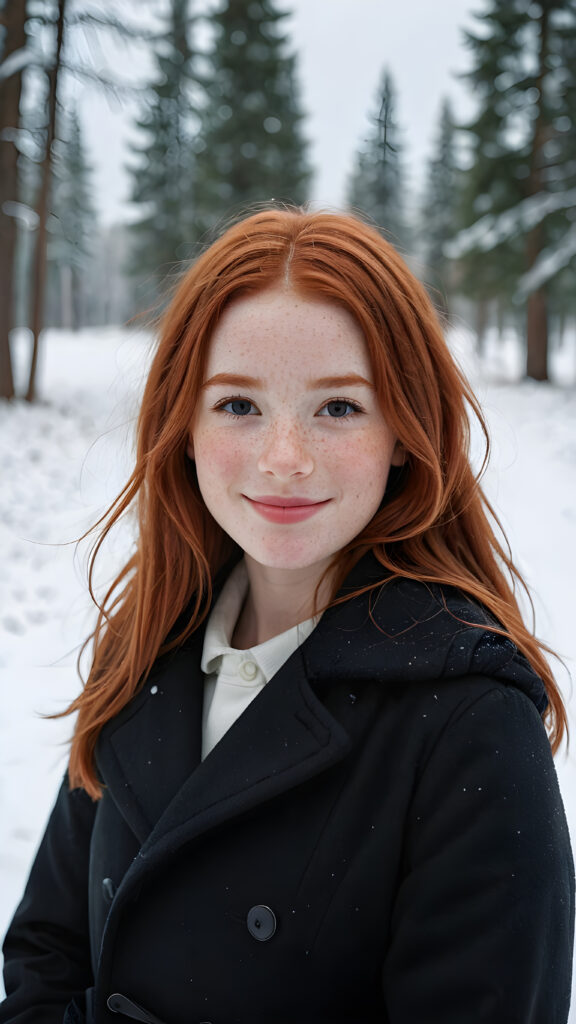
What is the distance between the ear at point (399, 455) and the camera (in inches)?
59.9

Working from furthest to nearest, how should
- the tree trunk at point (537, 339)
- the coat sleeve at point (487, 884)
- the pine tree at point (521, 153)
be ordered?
1. the tree trunk at point (537, 339)
2. the pine tree at point (521, 153)
3. the coat sleeve at point (487, 884)

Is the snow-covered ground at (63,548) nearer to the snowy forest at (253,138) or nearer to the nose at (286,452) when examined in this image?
the nose at (286,452)

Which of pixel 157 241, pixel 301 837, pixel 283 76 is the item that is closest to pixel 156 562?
pixel 301 837

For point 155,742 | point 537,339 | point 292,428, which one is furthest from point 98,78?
point 537,339

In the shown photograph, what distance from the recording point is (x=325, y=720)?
A: 1.32 metres

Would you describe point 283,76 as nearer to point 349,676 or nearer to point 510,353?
point 349,676

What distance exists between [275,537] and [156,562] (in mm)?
513

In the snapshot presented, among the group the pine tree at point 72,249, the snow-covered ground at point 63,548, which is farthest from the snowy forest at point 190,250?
the pine tree at point 72,249

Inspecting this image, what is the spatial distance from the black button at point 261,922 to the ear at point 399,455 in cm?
92

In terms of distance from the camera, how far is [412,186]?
34.4 m

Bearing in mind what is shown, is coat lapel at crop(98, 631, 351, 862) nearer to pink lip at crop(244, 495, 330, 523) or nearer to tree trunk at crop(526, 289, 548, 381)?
pink lip at crop(244, 495, 330, 523)

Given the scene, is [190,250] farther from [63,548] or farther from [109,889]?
[63,548]

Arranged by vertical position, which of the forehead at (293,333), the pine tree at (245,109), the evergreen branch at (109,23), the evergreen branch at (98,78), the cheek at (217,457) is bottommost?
the cheek at (217,457)

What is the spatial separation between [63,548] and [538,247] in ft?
47.2
